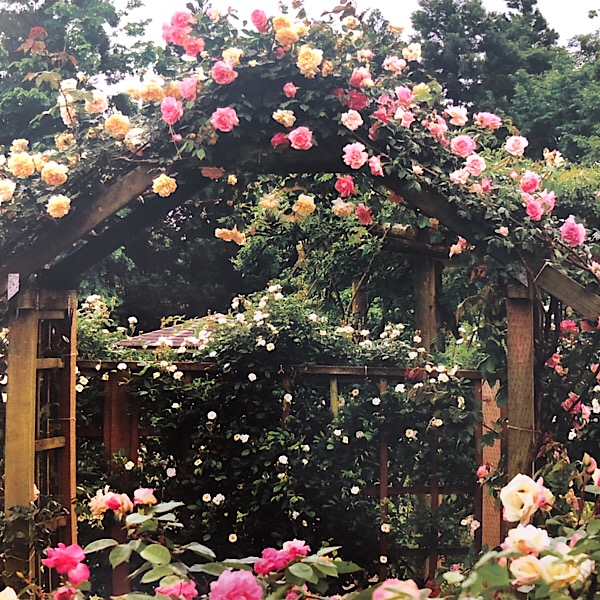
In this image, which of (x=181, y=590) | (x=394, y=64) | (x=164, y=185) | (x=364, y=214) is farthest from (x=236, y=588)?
(x=364, y=214)

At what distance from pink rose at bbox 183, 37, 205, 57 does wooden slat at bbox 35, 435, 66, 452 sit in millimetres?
1328

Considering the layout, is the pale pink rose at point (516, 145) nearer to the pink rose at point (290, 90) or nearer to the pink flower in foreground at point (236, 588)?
the pink rose at point (290, 90)

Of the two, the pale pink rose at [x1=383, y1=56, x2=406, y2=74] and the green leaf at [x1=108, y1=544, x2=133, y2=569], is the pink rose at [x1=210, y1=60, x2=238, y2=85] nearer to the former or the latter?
the pale pink rose at [x1=383, y1=56, x2=406, y2=74]

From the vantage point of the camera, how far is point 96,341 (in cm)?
341

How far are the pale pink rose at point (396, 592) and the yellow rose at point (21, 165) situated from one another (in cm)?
186

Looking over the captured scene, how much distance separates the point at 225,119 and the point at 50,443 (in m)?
→ 1.23

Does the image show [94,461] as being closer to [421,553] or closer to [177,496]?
[177,496]

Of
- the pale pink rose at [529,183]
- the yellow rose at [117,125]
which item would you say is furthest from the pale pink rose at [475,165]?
the yellow rose at [117,125]

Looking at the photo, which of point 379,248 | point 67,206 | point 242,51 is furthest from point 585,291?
point 379,248

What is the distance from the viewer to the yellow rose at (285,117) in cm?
213

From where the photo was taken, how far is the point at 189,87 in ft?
7.11

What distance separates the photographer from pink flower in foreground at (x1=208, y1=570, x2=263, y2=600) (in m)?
0.73

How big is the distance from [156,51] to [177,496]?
665 cm

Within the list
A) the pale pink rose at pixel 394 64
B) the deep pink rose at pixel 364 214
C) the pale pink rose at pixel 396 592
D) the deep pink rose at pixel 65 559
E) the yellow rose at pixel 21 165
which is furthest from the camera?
the deep pink rose at pixel 364 214
